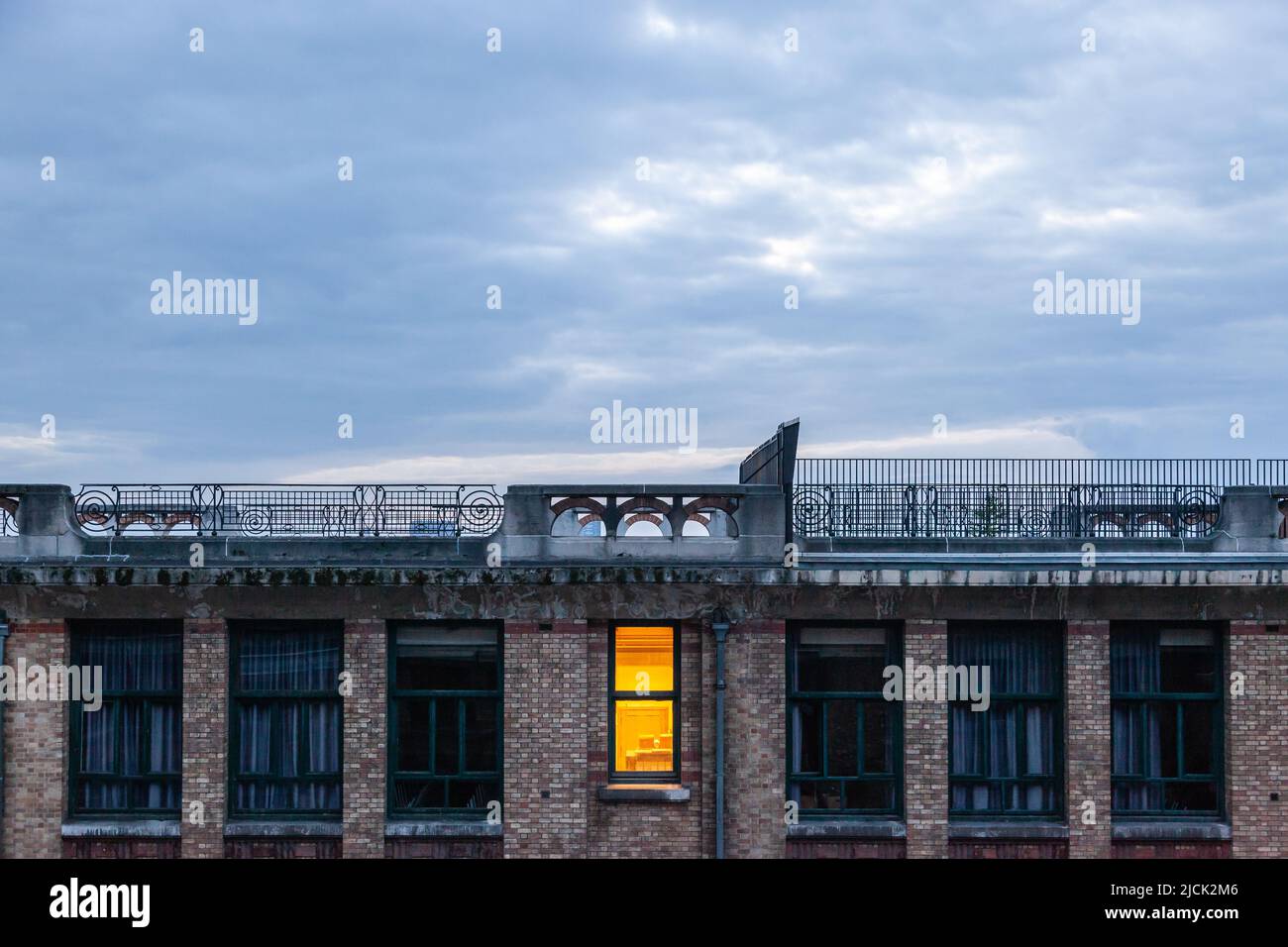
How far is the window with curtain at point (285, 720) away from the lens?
53.9 ft

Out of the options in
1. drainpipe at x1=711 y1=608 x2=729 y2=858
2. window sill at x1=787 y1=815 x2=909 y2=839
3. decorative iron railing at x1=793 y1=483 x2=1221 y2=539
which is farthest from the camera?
decorative iron railing at x1=793 y1=483 x2=1221 y2=539

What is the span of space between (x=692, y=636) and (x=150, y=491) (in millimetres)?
8143

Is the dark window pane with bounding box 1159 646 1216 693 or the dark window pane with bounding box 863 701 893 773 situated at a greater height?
the dark window pane with bounding box 1159 646 1216 693

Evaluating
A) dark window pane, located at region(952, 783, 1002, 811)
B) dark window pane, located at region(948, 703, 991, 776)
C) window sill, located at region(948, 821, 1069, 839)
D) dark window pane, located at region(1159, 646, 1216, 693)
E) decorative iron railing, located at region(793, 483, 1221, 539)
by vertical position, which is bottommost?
window sill, located at region(948, 821, 1069, 839)

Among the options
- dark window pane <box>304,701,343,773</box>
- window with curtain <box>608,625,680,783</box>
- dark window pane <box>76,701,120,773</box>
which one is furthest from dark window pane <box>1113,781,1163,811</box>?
dark window pane <box>76,701,120,773</box>

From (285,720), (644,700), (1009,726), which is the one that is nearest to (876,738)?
(1009,726)

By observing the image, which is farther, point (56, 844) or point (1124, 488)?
point (1124, 488)

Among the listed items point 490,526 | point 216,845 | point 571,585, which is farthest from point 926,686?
point 216,845

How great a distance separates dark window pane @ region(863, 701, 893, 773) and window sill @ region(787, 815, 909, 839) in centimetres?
77

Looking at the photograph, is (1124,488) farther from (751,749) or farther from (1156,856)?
(751,749)

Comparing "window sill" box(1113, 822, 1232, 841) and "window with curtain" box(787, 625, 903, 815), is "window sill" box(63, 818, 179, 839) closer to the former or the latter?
"window with curtain" box(787, 625, 903, 815)

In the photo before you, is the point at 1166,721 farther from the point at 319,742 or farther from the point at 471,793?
the point at 319,742

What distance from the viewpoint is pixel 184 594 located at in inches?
638

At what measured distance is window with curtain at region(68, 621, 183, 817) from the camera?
16391 millimetres
